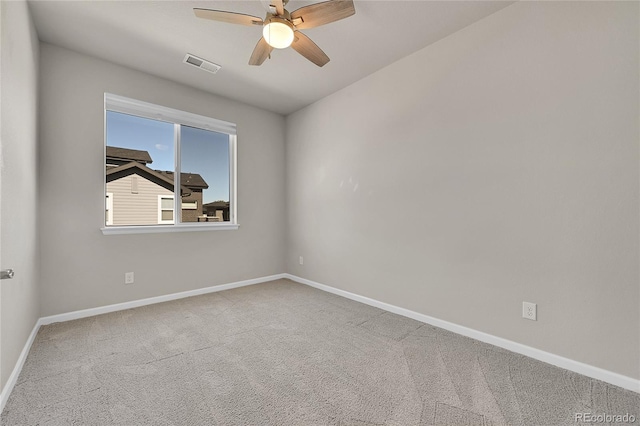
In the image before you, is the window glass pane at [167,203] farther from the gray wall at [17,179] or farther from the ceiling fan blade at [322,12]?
the ceiling fan blade at [322,12]

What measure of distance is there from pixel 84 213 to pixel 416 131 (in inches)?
132

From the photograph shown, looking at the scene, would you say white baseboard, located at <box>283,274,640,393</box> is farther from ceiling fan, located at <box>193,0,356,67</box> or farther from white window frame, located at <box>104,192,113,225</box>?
white window frame, located at <box>104,192,113,225</box>

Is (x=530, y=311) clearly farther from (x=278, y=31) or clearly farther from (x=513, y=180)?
(x=278, y=31)

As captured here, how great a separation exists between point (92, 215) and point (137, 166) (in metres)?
0.70

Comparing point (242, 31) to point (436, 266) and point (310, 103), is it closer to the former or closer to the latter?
point (310, 103)

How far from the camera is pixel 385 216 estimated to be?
305 cm

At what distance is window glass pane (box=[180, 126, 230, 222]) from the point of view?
357cm

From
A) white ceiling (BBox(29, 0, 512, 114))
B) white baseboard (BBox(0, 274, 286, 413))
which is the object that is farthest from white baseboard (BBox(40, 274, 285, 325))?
white ceiling (BBox(29, 0, 512, 114))

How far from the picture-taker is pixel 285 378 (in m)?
1.79

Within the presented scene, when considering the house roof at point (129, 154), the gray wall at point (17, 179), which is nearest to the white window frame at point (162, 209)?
the house roof at point (129, 154)

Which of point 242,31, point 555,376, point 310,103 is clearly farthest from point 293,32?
point 555,376

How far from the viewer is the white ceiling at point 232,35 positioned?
7.10 ft

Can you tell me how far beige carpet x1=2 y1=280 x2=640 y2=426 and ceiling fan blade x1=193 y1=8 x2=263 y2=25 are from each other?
2359 mm

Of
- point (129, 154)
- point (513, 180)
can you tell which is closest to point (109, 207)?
point (129, 154)
